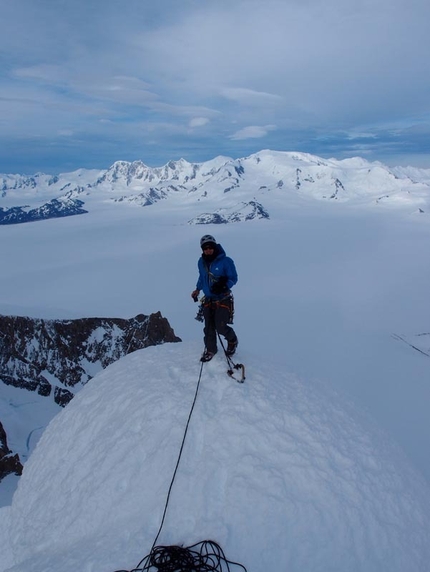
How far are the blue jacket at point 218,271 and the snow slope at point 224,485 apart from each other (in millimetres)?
1706

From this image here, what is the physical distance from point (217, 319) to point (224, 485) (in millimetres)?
3296

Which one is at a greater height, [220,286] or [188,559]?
[220,286]

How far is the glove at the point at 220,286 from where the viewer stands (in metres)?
7.87

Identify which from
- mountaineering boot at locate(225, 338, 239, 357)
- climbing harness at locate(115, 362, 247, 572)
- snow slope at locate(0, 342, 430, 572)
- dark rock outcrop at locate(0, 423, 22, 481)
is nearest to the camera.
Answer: climbing harness at locate(115, 362, 247, 572)

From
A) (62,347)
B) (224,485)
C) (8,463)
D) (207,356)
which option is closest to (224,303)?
(207,356)

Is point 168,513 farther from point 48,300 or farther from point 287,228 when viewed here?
point 287,228

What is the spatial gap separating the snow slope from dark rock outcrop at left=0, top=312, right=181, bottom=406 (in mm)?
25487

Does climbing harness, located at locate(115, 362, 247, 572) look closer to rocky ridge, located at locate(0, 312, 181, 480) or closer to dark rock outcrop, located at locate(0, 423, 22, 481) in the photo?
dark rock outcrop, located at locate(0, 423, 22, 481)

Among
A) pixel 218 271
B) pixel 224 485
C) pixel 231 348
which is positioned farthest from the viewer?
pixel 231 348

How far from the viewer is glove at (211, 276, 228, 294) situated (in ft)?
25.8

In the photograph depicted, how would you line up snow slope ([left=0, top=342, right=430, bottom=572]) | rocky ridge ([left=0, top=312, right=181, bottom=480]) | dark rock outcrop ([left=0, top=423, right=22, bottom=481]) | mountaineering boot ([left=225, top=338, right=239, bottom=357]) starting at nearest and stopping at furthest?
snow slope ([left=0, top=342, right=430, bottom=572])
mountaineering boot ([left=225, top=338, right=239, bottom=357])
dark rock outcrop ([left=0, top=423, right=22, bottom=481])
rocky ridge ([left=0, top=312, right=181, bottom=480])

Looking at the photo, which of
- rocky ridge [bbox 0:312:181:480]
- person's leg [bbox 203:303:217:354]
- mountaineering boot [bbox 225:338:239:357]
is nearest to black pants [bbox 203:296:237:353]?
person's leg [bbox 203:303:217:354]

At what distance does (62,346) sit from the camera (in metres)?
33.6

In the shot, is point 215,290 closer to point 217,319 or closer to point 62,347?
point 217,319
